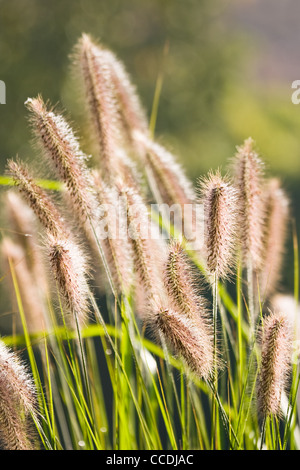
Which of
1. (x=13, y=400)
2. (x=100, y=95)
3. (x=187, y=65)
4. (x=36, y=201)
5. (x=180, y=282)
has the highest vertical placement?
(x=187, y=65)

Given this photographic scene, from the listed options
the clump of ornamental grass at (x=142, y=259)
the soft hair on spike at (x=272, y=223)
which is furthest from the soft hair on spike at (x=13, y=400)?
the soft hair on spike at (x=272, y=223)

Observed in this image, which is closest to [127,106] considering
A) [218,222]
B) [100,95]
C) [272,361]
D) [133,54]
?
[100,95]

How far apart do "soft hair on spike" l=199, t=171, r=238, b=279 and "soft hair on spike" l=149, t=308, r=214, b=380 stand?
8 cm

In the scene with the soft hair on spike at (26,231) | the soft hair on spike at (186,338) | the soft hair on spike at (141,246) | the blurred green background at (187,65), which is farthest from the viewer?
the blurred green background at (187,65)

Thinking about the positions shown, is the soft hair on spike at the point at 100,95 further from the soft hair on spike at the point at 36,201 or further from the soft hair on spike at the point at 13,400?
the soft hair on spike at the point at 13,400

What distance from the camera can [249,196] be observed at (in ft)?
2.46

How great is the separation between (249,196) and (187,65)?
2.74 m

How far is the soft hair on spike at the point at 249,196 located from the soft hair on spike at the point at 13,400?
0.34 meters

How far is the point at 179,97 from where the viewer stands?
3260mm

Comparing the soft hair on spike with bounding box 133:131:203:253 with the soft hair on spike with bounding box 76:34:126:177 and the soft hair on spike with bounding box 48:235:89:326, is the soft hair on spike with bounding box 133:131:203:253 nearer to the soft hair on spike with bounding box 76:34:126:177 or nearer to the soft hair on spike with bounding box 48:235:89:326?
the soft hair on spike with bounding box 76:34:126:177

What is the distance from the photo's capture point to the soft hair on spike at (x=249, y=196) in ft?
2.46

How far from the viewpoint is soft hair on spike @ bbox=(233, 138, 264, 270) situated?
75cm

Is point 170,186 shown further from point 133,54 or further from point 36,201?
point 133,54

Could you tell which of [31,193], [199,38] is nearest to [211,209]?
[31,193]
